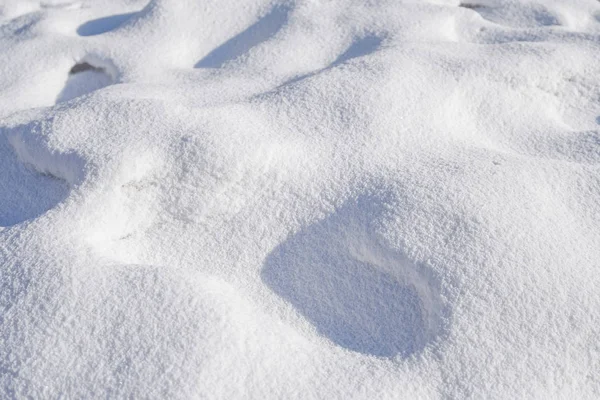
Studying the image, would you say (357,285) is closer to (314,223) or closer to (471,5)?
(314,223)

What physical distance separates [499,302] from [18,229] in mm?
972

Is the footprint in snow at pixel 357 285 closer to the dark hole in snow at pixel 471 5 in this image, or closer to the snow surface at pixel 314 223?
the snow surface at pixel 314 223

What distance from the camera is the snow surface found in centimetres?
94

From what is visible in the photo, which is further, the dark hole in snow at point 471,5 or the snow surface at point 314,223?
the dark hole in snow at point 471,5

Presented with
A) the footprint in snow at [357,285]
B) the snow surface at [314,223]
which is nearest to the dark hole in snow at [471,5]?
the snow surface at [314,223]

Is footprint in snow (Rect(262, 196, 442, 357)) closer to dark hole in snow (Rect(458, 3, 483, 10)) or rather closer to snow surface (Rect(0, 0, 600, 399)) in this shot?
snow surface (Rect(0, 0, 600, 399))

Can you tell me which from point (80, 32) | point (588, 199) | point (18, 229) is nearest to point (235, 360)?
point (18, 229)

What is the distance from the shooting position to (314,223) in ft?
3.95

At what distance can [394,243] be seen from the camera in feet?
3.67

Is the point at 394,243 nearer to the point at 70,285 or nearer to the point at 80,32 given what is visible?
the point at 70,285

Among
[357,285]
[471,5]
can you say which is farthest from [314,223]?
[471,5]

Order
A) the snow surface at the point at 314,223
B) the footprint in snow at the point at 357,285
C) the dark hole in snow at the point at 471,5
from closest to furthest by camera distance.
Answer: the snow surface at the point at 314,223 < the footprint in snow at the point at 357,285 < the dark hole in snow at the point at 471,5

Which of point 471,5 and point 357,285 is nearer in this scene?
point 357,285

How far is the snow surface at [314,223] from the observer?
94 centimetres
